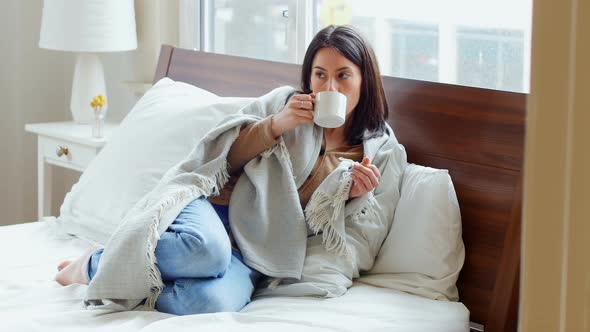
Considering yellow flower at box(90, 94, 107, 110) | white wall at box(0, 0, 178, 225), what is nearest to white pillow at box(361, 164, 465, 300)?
yellow flower at box(90, 94, 107, 110)

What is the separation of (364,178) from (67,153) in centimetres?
140

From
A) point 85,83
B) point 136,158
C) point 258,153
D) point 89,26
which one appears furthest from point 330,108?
point 85,83

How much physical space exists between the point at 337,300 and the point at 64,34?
5.34 ft

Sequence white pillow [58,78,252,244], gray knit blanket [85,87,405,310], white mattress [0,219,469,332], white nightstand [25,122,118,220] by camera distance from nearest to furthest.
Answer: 1. white mattress [0,219,469,332]
2. gray knit blanket [85,87,405,310]
3. white pillow [58,78,252,244]
4. white nightstand [25,122,118,220]

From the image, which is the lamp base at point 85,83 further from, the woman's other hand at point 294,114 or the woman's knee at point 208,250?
the woman's knee at point 208,250

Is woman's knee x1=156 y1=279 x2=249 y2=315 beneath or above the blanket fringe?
beneath

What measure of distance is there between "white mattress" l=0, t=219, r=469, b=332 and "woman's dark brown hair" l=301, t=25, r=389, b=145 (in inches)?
15.6

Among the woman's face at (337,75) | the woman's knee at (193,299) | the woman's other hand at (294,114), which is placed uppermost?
the woman's face at (337,75)

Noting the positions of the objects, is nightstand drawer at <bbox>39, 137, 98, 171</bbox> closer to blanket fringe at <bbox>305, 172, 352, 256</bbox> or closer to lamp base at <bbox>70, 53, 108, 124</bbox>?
lamp base at <bbox>70, 53, 108, 124</bbox>

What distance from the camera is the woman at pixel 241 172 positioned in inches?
65.2

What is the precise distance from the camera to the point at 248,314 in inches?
64.1

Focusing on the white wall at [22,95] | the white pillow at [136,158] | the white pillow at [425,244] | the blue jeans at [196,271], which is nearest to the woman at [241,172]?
the blue jeans at [196,271]

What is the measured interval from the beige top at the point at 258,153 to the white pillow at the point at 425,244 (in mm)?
178

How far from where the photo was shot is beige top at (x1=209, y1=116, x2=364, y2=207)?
194 centimetres
